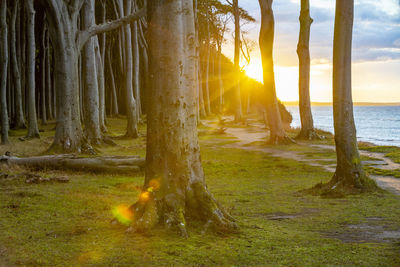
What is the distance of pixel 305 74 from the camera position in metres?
23.2

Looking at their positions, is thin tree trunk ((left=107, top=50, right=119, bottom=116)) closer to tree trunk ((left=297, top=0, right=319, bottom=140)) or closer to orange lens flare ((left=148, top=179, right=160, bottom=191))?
tree trunk ((left=297, top=0, right=319, bottom=140))

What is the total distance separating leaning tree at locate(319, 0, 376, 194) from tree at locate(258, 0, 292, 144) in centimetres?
1125

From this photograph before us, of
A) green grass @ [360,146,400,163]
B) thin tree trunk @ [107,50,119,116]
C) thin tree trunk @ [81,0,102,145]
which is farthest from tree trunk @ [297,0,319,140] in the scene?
thin tree trunk @ [107,50,119,116]

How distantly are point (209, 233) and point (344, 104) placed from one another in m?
5.27

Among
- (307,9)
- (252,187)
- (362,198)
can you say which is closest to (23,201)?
(252,187)

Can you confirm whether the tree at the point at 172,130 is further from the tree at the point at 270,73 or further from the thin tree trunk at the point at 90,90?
the tree at the point at 270,73

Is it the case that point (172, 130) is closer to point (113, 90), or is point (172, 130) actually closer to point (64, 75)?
point (64, 75)

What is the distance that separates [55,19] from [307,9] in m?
13.4

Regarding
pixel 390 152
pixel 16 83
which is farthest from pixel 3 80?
pixel 390 152

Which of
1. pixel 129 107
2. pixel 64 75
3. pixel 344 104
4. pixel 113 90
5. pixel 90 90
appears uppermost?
pixel 113 90

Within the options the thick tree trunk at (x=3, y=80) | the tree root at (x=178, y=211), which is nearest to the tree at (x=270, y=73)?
the thick tree trunk at (x=3, y=80)

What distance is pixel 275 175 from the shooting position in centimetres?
1222

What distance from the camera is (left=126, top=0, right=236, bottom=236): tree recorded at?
578 centimetres

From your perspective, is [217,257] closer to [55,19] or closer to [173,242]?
[173,242]
